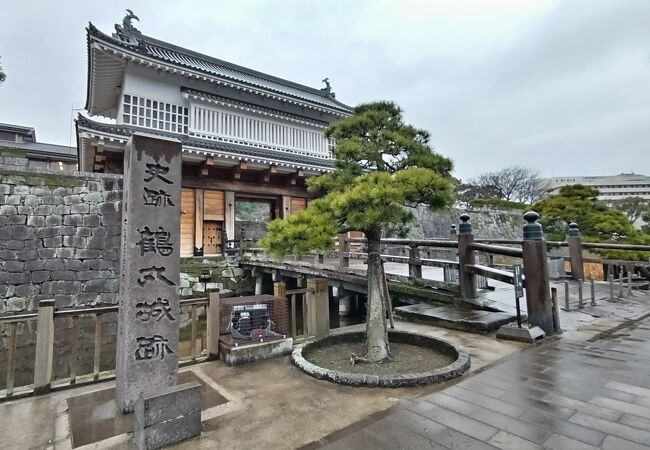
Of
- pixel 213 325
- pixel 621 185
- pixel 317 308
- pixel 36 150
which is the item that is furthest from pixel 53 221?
pixel 621 185

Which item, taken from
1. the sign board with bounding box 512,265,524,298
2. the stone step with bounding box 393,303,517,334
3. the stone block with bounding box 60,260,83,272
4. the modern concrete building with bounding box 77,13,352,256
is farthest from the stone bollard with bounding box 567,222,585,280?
the stone block with bounding box 60,260,83,272

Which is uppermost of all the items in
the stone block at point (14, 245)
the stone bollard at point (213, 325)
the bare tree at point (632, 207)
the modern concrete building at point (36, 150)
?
the modern concrete building at point (36, 150)

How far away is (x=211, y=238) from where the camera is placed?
14211 millimetres

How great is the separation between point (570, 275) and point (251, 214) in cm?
2587

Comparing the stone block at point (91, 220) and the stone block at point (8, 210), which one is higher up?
the stone block at point (8, 210)

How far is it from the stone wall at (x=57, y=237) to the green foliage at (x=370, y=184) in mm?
8521

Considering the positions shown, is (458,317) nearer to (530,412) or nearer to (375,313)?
(375,313)

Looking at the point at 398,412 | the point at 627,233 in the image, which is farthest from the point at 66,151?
the point at 627,233

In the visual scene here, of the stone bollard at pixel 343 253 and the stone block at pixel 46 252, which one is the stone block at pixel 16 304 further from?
the stone bollard at pixel 343 253

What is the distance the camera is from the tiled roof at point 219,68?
45.6ft

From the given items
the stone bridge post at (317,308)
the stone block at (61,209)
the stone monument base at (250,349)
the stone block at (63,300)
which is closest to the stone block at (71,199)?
the stone block at (61,209)

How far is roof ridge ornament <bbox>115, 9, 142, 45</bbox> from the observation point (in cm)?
1499

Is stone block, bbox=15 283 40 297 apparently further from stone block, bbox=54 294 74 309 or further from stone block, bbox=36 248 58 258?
stone block, bbox=36 248 58 258

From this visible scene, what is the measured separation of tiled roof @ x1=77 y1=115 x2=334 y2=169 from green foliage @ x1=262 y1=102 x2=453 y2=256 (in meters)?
8.32
